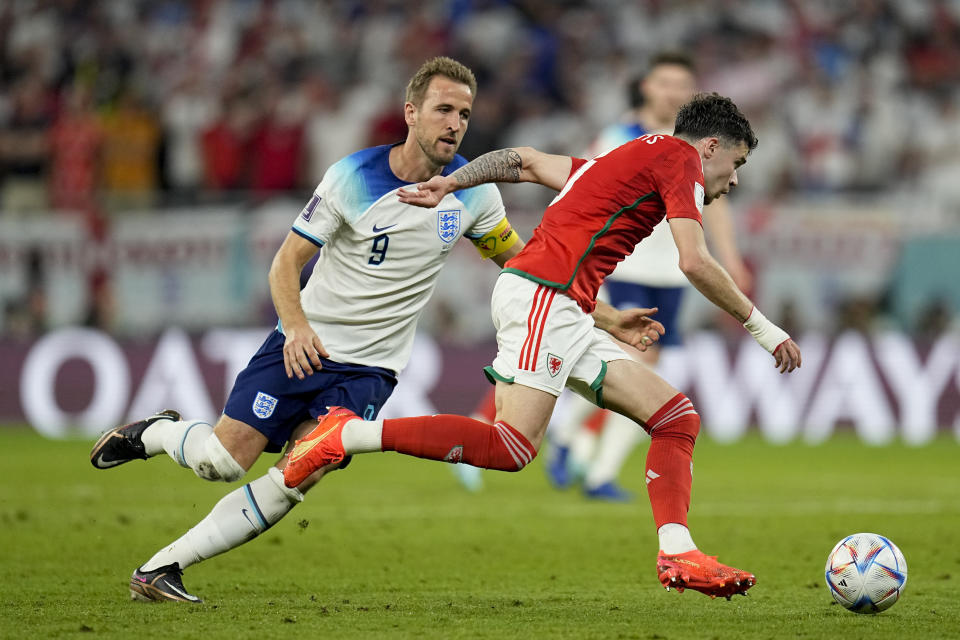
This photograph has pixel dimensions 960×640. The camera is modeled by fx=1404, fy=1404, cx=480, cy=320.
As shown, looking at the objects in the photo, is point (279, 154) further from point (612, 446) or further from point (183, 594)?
point (183, 594)

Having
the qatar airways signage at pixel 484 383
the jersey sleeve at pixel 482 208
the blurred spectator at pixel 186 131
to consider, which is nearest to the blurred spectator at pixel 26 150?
the blurred spectator at pixel 186 131

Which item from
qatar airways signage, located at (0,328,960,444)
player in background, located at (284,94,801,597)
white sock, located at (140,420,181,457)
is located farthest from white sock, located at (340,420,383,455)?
qatar airways signage, located at (0,328,960,444)

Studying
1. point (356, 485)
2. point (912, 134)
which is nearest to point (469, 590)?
point (356, 485)

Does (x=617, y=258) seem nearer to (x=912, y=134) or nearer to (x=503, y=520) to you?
(x=503, y=520)

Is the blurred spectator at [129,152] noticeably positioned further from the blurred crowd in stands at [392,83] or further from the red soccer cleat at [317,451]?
the red soccer cleat at [317,451]

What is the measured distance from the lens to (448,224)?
19.0 ft

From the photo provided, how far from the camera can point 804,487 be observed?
10320 millimetres

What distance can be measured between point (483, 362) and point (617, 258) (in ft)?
27.9

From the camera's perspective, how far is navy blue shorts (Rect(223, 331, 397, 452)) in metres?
5.63

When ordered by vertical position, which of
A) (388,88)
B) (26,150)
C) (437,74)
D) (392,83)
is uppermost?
(392,83)

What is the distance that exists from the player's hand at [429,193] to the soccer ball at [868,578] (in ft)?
6.85

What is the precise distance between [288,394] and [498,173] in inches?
48.1

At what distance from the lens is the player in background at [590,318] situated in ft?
17.1

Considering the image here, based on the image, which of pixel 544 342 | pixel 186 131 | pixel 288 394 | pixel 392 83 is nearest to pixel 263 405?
pixel 288 394
